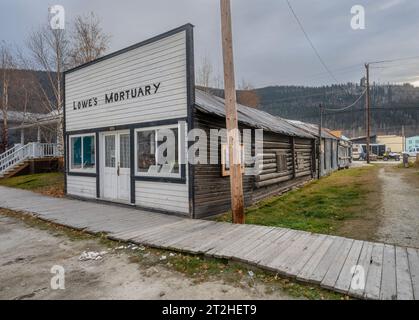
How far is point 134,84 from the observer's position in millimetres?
8609

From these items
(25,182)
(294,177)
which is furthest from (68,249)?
(25,182)

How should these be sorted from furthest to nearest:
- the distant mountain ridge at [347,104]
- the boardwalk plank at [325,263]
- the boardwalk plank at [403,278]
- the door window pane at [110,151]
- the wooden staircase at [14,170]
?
the distant mountain ridge at [347,104]
the wooden staircase at [14,170]
the door window pane at [110,151]
the boardwalk plank at [325,263]
the boardwalk plank at [403,278]

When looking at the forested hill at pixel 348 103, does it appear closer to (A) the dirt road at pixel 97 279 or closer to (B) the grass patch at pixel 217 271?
(B) the grass patch at pixel 217 271

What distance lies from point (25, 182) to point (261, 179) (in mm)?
13065

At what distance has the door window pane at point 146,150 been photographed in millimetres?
8133

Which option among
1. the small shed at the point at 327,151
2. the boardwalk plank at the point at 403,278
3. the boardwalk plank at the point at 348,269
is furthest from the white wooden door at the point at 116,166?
the small shed at the point at 327,151

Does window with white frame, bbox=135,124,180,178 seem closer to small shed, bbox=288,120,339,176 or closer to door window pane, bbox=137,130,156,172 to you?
door window pane, bbox=137,130,156,172

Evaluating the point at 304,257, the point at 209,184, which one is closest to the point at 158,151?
the point at 209,184

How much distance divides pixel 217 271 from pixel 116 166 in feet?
20.6

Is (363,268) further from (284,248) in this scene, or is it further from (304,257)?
(284,248)

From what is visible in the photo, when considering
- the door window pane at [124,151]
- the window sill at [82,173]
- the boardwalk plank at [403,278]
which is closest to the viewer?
the boardwalk plank at [403,278]

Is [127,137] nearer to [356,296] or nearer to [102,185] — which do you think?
[102,185]

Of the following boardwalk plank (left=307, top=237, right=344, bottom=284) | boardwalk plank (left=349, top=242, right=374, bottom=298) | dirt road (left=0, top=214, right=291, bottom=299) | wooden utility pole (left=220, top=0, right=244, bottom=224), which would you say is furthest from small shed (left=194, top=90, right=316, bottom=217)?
boardwalk plank (left=349, top=242, right=374, bottom=298)

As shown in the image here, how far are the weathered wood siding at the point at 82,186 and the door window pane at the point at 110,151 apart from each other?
917 mm
